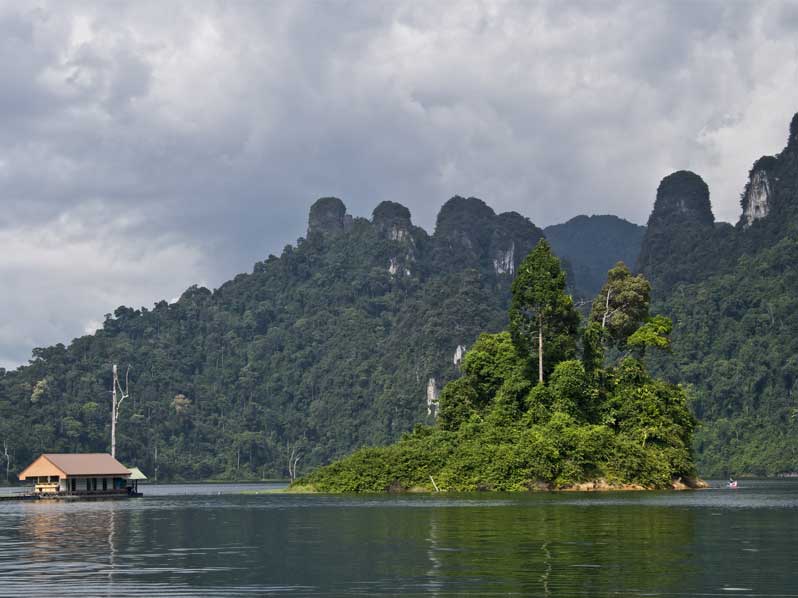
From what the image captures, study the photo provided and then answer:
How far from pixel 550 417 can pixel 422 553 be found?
59776 millimetres

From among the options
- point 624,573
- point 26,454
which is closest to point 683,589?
point 624,573

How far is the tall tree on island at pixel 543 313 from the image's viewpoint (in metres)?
96.3

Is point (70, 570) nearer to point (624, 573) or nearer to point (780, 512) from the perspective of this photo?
point (624, 573)

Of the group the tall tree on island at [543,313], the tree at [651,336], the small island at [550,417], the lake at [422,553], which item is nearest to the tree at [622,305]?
the small island at [550,417]

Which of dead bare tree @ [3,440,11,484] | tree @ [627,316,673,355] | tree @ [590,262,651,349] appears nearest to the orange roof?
tree @ [590,262,651,349]

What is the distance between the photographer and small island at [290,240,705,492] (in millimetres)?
88812

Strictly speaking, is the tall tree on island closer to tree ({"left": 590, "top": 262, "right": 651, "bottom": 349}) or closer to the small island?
the small island

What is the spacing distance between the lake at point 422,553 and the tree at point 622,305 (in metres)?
42.2

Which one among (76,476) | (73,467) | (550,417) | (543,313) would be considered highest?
(543,313)

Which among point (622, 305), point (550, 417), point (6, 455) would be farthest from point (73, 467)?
point (6, 455)

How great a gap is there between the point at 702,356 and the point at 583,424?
369ft

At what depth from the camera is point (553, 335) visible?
97.6 meters

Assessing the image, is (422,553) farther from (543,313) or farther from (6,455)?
(6,455)

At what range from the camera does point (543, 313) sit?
9644 cm
